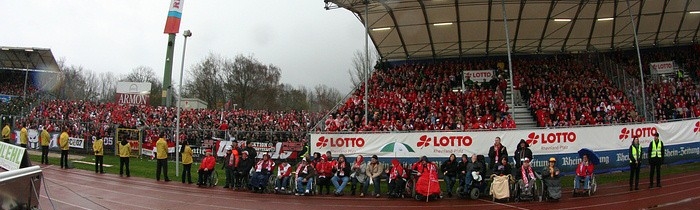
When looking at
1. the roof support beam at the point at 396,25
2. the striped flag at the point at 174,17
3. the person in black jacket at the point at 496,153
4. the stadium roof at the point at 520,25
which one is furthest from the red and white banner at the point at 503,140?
the striped flag at the point at 174,17

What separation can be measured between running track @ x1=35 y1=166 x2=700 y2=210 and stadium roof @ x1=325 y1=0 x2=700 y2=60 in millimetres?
10796

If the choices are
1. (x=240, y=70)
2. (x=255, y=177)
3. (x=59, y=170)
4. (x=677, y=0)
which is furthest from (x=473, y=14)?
(x=240, y=70)

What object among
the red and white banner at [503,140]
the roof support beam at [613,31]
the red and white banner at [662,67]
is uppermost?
the roof support beam at [613,31]

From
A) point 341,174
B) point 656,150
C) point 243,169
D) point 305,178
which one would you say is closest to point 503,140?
point 656,150

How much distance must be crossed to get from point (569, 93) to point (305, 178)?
17520 millimetres

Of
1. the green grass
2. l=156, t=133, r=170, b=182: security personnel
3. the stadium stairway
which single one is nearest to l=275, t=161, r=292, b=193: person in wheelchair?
the green grass

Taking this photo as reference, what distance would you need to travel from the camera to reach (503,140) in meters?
16.9

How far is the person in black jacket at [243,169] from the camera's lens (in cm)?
1568

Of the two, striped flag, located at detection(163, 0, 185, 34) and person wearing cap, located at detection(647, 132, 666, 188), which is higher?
striped flag, located at detection(163, 0, 185, 34)

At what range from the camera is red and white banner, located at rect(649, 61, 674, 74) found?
2895 cm

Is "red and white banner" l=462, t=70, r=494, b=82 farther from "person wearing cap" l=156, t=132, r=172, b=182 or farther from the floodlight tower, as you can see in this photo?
the floodlight tower

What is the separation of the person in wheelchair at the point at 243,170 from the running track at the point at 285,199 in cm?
66

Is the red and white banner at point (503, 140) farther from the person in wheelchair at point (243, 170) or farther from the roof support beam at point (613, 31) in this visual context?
the roof support beam at point (613, 31)

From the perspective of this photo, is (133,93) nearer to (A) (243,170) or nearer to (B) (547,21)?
(A) (243,170)
